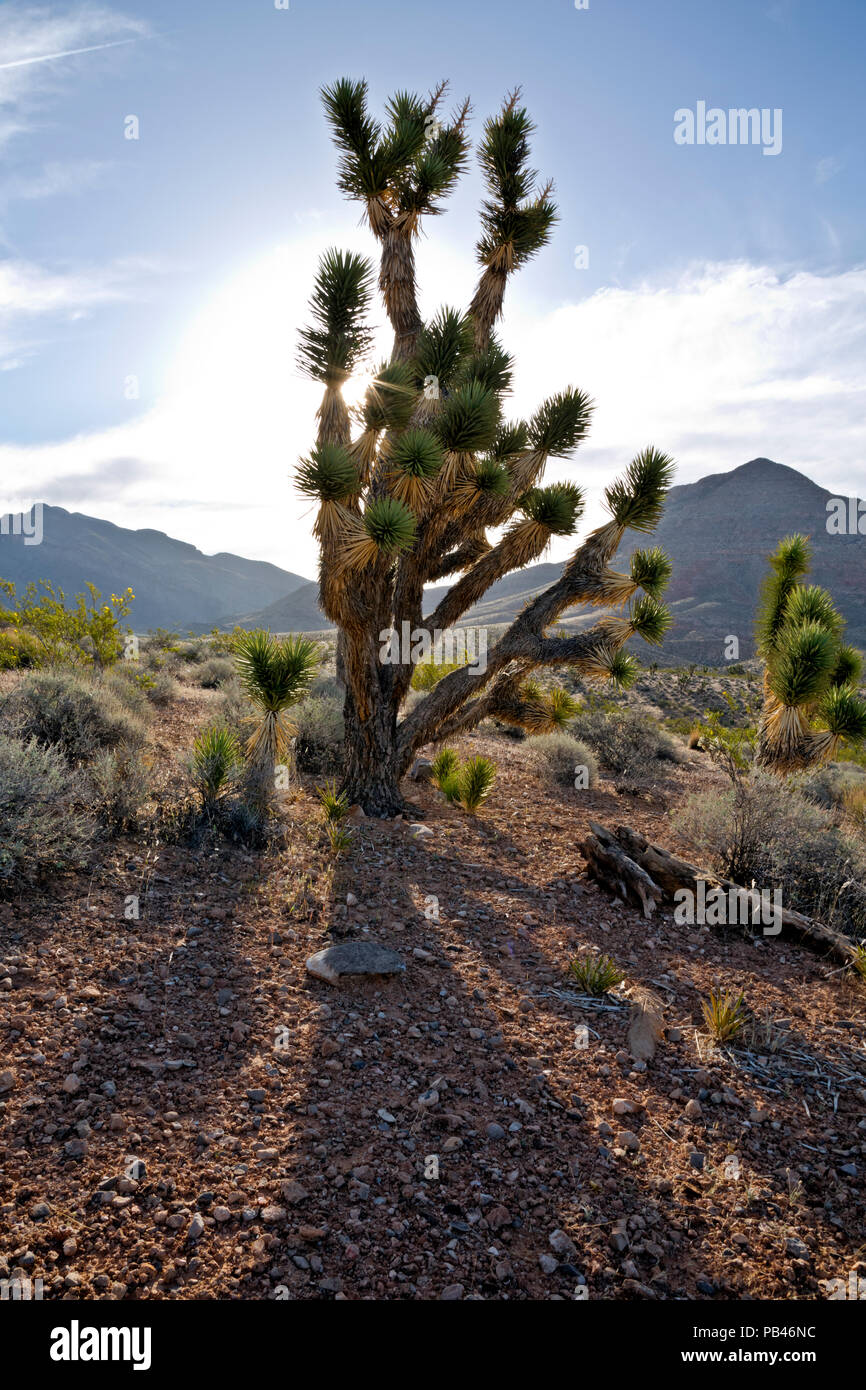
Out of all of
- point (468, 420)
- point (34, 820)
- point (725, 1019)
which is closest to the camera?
point (725, 1019)

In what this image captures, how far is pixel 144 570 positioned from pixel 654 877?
170m

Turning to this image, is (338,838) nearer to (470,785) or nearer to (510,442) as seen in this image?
(470,785)

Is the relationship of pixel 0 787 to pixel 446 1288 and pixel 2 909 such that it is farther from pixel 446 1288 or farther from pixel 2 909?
pixel 446 1288

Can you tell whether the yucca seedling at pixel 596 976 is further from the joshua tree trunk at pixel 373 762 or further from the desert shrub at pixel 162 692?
the desert shrub at pixel 162 692

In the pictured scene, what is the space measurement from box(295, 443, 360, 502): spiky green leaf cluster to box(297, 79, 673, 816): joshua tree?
0.6 inches

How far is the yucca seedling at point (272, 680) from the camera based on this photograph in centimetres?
621

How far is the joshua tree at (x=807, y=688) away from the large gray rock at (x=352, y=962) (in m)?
6.88

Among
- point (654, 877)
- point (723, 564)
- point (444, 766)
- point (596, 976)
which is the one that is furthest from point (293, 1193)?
point (723, 564)

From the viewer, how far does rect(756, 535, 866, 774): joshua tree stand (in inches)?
337

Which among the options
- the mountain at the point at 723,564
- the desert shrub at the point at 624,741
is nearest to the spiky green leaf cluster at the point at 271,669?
the desert shrub at the point at 624,741

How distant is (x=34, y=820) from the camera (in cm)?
441

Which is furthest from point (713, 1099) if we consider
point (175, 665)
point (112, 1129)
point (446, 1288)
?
point (175, 665)

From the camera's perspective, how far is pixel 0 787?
A: 14.2ft

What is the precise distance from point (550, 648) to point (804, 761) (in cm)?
410
